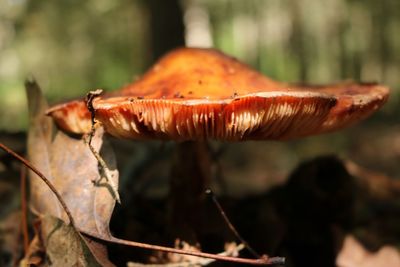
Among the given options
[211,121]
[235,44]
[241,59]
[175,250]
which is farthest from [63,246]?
[235,44]

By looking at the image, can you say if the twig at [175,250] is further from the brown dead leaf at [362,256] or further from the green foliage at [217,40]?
the green foliage at [217,40]

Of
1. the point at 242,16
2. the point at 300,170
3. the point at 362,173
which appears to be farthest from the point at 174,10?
the point at 242,16

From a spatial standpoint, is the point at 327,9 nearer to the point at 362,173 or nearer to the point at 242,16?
the point at 242,16

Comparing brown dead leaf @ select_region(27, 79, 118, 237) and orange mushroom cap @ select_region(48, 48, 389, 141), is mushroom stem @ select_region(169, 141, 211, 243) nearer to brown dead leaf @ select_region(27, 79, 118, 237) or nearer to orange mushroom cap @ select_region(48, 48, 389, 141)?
orange mushroom cap @ select_region(48, 48, 389, 141)

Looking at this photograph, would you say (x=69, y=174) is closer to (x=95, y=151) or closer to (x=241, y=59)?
(x=95, y=151)

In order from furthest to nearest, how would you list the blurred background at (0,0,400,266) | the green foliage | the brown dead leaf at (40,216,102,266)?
the green foliage < the blurred background at (0,0,400,266) < the brown dead leaf at (40,216,102,266)

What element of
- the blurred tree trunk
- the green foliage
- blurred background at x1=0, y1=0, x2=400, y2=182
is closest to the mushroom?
blurred background at x1=0, y1=0, x2=400, y2=182
